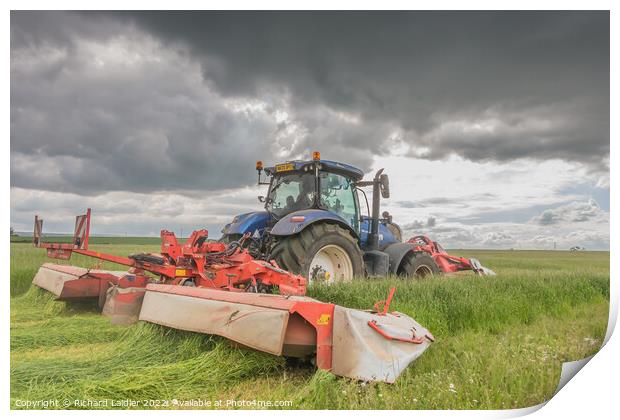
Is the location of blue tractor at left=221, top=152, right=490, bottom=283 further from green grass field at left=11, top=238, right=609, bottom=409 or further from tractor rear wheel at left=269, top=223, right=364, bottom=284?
green grass field at left=11, top=238, right=609, bottom=409

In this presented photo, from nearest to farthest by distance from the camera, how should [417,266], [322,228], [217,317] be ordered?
[217,317]
[322,228]
[417,266]

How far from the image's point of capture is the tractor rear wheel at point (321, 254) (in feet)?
21.2

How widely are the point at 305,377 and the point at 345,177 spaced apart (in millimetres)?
4346

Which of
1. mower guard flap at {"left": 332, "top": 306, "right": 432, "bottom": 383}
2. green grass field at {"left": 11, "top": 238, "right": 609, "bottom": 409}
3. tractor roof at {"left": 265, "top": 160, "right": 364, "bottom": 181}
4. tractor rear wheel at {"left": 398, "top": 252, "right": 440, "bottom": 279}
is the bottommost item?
green grass field at {"left": 11, "top": 238, "right": 609, "bottom": 409}

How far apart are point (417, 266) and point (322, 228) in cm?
285

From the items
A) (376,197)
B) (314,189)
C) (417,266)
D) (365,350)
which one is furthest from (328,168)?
(365,350)

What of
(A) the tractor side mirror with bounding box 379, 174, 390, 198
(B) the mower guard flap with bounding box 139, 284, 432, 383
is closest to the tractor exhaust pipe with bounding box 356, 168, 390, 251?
(A) the tractor side mirror with bounding box 379, 174, 390, 198

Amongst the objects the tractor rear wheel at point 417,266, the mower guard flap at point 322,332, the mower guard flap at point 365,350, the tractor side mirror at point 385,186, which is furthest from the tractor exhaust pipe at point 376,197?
the mower guard flap at point 365,350

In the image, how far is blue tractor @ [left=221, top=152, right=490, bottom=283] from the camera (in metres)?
6.56

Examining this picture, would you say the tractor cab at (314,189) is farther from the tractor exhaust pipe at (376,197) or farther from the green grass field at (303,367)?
the green grass field at (303,367)

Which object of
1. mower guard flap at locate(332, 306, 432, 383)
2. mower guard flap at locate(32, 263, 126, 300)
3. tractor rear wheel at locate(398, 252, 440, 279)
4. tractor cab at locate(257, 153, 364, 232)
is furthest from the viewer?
tractor rear wheel at locate(398, 252, 440, 279)

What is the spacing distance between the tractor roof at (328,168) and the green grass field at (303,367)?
1995 mm

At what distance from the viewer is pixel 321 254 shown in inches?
273

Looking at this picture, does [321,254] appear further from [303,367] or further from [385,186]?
[303,367]
